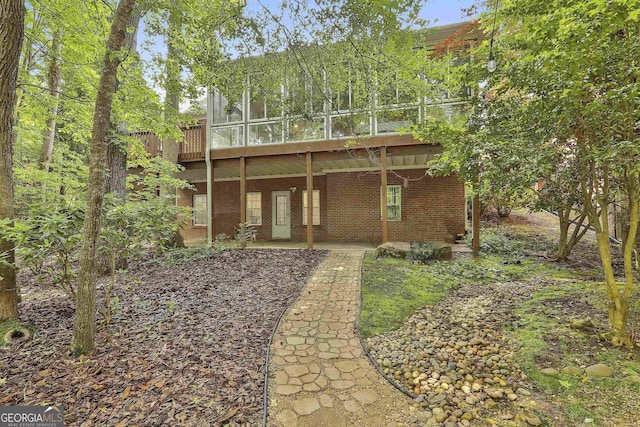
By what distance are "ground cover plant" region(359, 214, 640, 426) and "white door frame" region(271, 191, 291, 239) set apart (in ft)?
20.4

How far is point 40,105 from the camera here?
5680 millimetres

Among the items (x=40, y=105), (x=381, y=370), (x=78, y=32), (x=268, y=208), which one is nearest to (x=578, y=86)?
(x=381, y=370)

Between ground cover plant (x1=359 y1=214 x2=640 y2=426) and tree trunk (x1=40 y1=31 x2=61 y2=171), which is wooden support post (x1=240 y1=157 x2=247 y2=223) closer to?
tree trunk (x1=40 y1=31 x2=61 y2=171)

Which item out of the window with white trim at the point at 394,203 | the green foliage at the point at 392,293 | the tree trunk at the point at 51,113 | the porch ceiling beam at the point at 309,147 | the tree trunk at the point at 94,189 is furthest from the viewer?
the window with white trim at the point at 394,203

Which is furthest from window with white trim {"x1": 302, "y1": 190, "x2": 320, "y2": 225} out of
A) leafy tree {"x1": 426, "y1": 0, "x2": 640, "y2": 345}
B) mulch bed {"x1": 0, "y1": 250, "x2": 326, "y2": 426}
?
leafy tree {"x1": 426, "y1": 0, "x2": 640, "y2": 345}

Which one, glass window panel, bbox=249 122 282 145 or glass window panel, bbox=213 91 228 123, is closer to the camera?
glass window panel, bbox=249 122 282 145

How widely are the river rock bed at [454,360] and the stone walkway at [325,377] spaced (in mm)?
181

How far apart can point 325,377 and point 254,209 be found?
386 inches

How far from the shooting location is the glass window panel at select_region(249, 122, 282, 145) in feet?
28.0

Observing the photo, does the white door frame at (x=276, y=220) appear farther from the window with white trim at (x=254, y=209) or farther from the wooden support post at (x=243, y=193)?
the wooden support post at (x=243, y=193)

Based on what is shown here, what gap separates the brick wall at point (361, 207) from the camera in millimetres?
9227

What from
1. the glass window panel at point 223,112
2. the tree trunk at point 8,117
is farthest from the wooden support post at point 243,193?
the tree trunk at point 8,117

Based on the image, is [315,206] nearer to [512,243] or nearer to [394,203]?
[394,203]

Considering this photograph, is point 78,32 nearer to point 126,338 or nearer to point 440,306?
point 126,338
